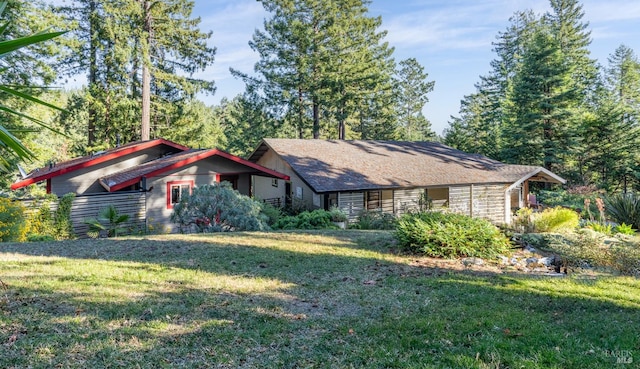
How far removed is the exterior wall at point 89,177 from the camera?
47.0ft

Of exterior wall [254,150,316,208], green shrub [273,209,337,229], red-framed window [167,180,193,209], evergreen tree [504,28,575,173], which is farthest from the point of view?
evergreen tree [504,28,575,173]

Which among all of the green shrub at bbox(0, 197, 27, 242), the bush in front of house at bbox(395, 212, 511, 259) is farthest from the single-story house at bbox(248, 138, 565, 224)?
the green shrub at bbox(0, 197, 27, 242)

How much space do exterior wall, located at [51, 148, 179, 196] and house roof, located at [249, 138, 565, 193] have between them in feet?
20.9

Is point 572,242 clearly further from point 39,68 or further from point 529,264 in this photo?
point 39,68

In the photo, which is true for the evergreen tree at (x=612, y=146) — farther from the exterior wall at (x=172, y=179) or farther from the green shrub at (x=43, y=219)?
the green shrub at (x=43, y=219)

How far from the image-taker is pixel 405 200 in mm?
18094

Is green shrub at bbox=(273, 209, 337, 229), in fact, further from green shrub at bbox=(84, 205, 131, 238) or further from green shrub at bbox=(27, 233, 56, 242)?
green shrub at bbox=(27, 233, 56, 242)

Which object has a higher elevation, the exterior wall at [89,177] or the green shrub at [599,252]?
the exterior wall at [89,177]

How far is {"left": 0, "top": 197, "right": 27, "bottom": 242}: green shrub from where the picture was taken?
9.85 metres

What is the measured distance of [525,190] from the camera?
866 inches

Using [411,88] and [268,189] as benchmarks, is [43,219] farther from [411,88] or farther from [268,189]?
[411,88]

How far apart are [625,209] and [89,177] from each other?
66.2 feet

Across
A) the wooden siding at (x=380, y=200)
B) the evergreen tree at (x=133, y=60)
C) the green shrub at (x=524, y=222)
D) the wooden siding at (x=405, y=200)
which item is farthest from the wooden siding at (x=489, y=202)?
the evergreen tree at (x=133, y=60)

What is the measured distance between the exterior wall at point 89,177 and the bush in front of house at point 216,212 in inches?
223
